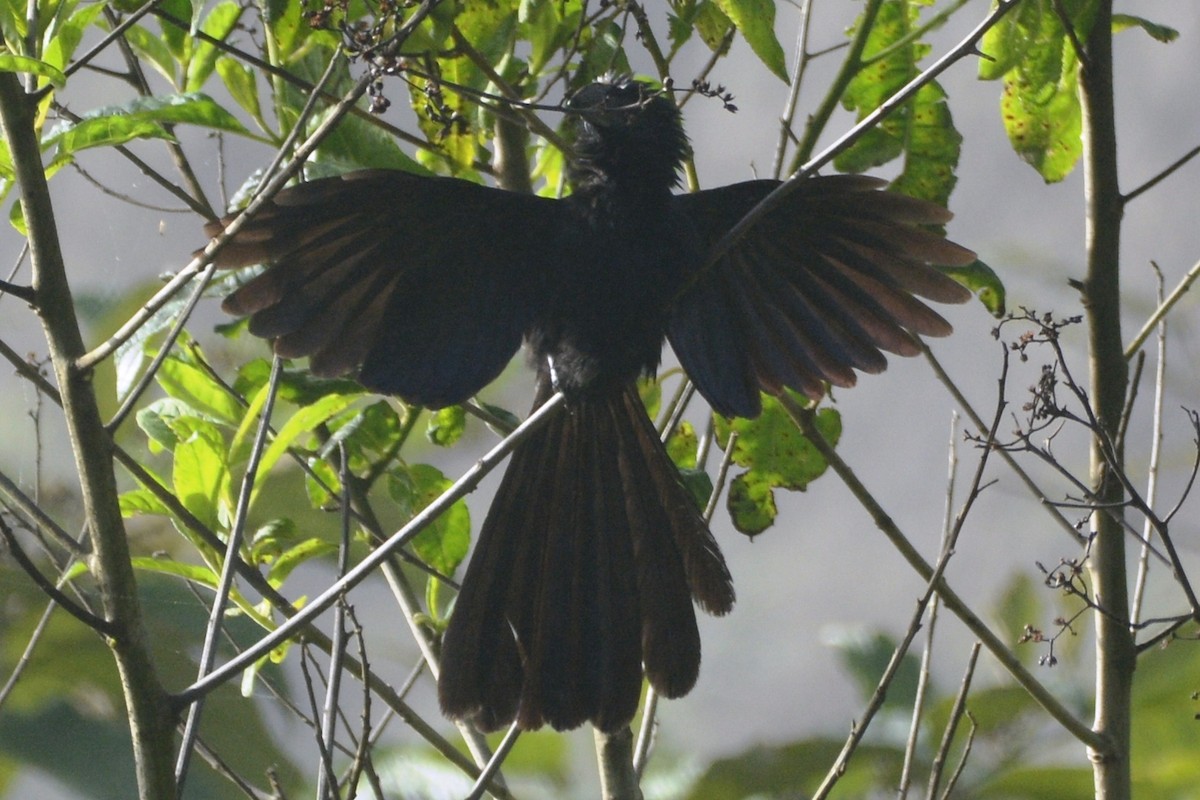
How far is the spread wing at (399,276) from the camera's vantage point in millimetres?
2014

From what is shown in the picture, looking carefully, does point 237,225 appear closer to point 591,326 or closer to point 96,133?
point 96,133

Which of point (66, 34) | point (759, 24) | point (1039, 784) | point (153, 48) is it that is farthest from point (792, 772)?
point (66, 34)

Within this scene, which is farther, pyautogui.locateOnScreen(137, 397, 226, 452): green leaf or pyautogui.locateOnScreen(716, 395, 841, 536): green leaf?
pyautogui.locateOnScreen(716, 395, 841, 536): green leaf

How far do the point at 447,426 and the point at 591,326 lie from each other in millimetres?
316

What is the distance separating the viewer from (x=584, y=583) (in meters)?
2.17

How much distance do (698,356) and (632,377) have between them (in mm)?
139

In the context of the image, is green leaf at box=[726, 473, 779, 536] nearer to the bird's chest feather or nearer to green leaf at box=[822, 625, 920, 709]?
the bird's chest feather

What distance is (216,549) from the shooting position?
1.58 metres

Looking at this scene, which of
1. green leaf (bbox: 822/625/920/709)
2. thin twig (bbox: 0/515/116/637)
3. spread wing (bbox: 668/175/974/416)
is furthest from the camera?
green leaf (bbox: 822/625/920/709)

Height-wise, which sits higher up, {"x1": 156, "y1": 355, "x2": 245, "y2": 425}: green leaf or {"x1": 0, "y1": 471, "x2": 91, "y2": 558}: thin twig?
{"x1": 156, "y1": 355, "x2": 245, "y2": 425}: green leaf

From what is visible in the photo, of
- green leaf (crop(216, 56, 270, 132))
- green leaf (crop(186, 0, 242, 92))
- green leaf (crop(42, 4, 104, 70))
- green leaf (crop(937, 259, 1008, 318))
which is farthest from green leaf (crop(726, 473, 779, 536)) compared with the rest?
green leaf (crop(42, 4, 104, 70))

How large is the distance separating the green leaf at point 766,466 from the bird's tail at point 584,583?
0.09 m

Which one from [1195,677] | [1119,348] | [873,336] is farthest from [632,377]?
[1195,677]

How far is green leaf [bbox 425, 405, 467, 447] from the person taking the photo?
209 centimetres
